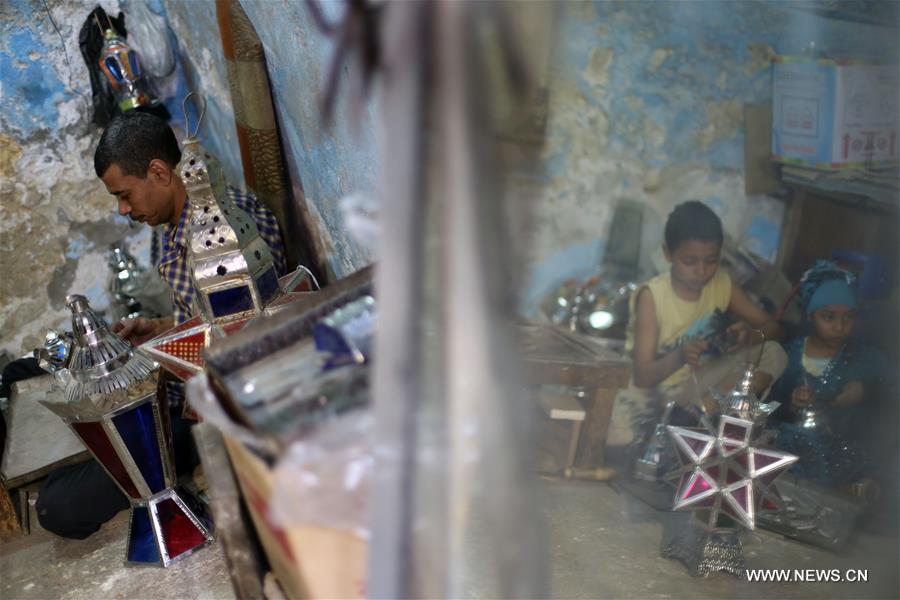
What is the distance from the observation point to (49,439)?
3066 mm

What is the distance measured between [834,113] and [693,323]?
2.81 ft

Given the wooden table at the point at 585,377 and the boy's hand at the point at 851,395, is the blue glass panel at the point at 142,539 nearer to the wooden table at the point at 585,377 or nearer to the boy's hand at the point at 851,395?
the wooden table at the point at 585,377

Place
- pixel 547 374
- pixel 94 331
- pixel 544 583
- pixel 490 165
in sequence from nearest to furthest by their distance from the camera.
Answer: pixel 490 165, pixel 544 583, pixel 94 331, pixel 547 374

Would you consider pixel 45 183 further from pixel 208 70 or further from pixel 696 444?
pixel 696 444

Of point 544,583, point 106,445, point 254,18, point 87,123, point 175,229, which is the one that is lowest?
point 106,445

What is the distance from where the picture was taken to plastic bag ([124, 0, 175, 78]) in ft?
12.7

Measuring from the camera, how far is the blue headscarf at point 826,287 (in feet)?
7.58

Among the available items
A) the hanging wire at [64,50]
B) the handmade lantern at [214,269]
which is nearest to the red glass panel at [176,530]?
the handmade lantern at [214,269]

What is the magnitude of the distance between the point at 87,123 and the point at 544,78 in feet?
8.79

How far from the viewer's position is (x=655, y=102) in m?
2.50

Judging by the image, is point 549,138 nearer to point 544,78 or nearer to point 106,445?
point 544,78

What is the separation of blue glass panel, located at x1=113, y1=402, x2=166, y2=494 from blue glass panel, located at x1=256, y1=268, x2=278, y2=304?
0.51 m

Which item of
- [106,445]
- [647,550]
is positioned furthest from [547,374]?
[106,445]

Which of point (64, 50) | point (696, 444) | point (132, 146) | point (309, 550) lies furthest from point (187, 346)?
point (64, 50)
